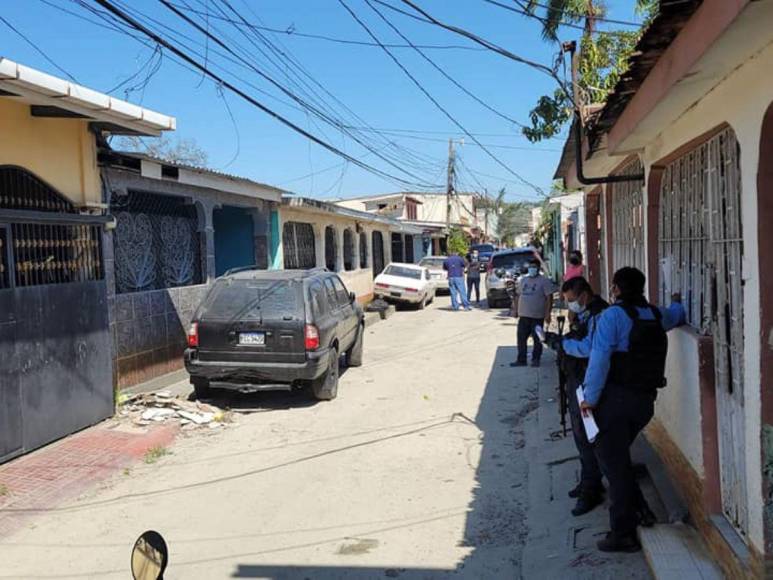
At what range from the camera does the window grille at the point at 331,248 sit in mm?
19531

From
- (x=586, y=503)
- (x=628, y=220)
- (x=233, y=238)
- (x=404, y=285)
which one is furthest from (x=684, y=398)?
(x=404, y=285)

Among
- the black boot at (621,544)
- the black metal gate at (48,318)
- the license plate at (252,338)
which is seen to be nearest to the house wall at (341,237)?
the license plate at (252,338)

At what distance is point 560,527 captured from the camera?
4848mm

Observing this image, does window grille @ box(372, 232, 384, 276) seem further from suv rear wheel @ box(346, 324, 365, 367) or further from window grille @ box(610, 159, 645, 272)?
window grille @ box(610, 159, 645, 272)

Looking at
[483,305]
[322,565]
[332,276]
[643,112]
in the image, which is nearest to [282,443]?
[322,565]

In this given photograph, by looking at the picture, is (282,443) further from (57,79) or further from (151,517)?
(57,79)

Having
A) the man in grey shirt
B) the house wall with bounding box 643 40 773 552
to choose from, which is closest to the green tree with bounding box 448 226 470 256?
the man in grey shirt

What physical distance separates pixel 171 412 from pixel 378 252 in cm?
1886

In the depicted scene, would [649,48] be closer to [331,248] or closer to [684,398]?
[684,398]

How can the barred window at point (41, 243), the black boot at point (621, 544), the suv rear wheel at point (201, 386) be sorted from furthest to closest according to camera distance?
the suv rear wheel at point (201, 386) → the barred window at point (41, 243) → the black boot at point (621, 544)

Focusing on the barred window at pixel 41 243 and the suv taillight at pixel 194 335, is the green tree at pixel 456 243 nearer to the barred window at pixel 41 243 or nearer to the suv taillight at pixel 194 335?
the suv taillight at pixel 194 335

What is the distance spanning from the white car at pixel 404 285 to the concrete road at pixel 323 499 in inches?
463

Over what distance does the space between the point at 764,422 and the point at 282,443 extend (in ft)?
16.9

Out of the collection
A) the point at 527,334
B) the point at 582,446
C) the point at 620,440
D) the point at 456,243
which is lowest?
the point at 582,446
